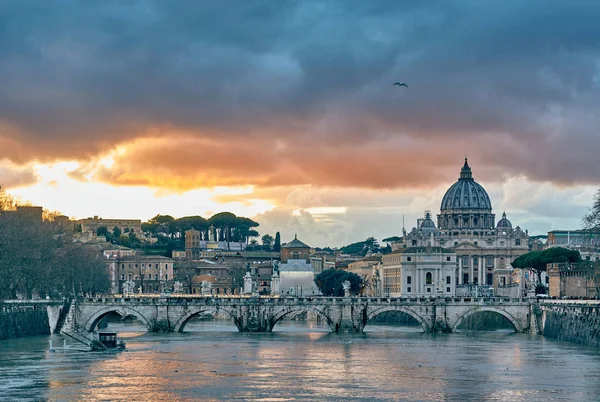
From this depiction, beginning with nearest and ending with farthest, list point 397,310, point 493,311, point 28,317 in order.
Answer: point 28,317, point 397,310, point 493,311

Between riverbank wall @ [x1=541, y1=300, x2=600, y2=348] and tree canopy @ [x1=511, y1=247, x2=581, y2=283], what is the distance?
53288mm

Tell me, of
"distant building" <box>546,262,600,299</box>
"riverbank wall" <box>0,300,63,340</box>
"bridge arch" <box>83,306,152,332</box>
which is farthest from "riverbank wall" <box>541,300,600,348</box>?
"riverbank wall" <box>0,300,63,340</box>

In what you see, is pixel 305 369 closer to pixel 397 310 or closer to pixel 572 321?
pixel 572 321

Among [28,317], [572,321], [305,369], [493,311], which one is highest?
[493,311]

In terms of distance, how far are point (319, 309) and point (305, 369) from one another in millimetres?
33475

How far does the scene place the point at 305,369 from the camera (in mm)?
85000

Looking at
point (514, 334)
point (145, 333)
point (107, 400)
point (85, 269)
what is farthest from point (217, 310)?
point (107, 400)

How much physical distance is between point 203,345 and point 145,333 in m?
17.5

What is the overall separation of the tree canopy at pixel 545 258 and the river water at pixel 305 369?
59.4m

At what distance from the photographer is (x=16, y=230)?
393 ft

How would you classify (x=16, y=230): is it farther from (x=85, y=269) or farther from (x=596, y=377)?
(x=596, y=377)

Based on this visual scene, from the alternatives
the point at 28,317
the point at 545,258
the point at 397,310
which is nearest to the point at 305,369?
the point at 28,317

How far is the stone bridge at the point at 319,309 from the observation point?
118 m

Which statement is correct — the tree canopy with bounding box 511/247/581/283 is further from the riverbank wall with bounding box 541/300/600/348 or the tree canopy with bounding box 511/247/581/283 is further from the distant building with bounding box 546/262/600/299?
the riverbank wall with bounding box 541/300/600/348
